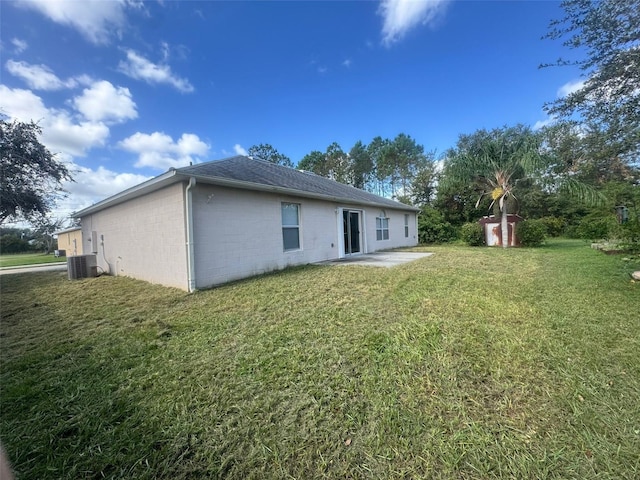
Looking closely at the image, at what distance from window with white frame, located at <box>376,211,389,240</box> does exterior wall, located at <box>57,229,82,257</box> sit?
1620 centimetres

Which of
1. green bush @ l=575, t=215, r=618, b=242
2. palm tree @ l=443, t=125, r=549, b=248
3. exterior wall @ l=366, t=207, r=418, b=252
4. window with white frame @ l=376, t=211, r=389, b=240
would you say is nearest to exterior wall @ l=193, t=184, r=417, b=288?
exterior wall @ l=366, t=207, r=418, b=252

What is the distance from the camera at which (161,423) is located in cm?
202

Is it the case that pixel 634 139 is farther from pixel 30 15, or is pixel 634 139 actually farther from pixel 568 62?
pixel 30 15

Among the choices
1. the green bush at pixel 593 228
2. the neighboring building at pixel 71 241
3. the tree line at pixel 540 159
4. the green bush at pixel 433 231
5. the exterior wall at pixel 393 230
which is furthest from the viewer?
the green bush at pixel 433 231

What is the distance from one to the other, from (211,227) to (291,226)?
2.78 m

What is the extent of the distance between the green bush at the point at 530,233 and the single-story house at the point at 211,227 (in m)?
9.35

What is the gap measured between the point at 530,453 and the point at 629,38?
251 inches

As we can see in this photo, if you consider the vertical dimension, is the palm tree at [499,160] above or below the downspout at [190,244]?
above

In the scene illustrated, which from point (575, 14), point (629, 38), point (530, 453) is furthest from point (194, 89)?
point (530, 453)

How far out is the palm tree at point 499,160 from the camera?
11898 millimetres

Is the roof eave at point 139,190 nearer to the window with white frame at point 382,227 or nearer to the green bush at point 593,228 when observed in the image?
the window with white frame at point 382,227

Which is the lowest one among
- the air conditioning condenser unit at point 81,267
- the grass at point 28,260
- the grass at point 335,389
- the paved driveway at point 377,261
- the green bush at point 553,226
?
the grass at point 335,389

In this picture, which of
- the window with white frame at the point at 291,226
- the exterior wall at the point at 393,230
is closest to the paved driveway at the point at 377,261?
the window with white frame at the point at 291,226

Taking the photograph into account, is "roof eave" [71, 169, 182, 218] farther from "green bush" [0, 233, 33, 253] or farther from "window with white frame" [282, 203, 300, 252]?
"green bush" [0, 233, 33, 253]
